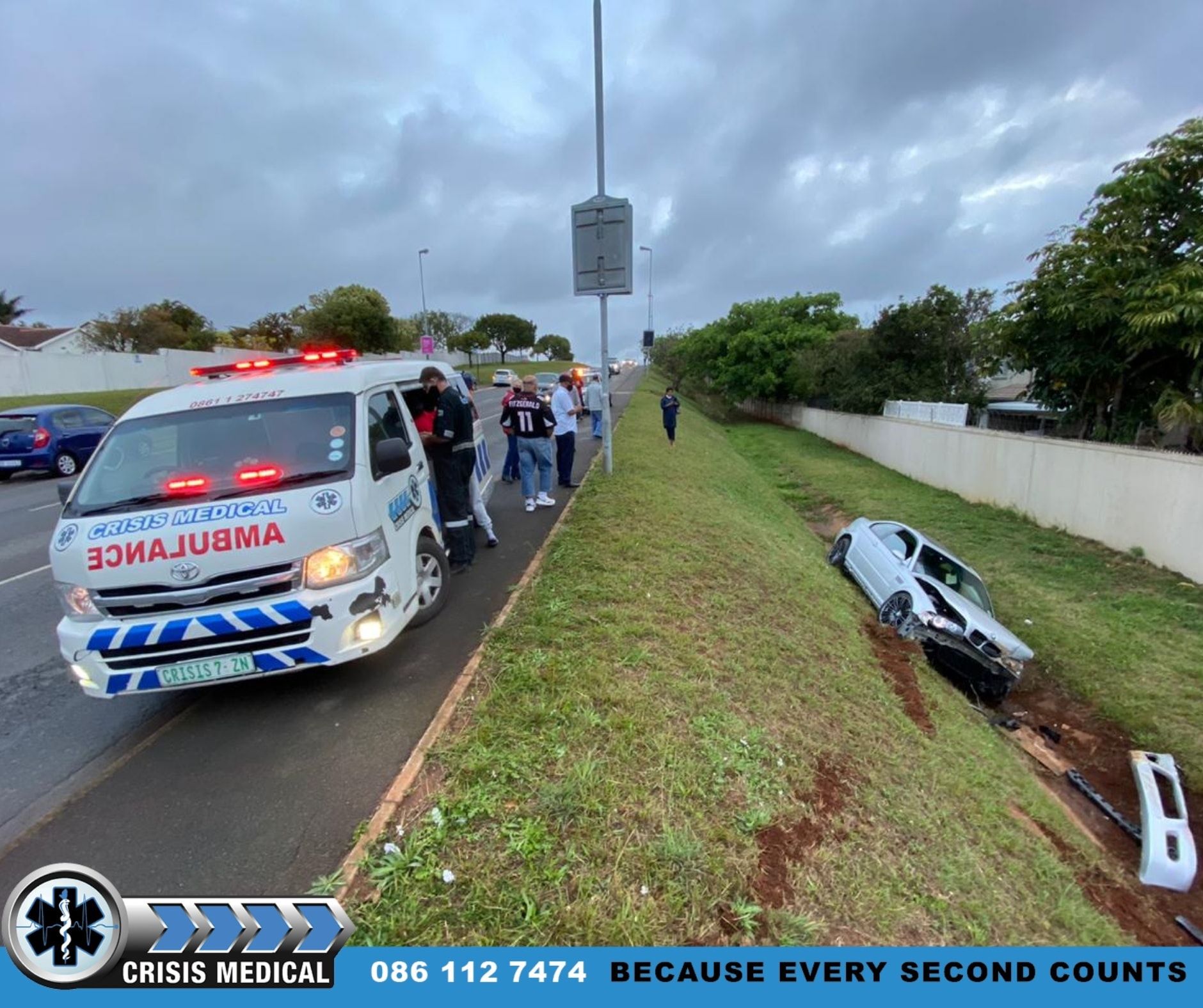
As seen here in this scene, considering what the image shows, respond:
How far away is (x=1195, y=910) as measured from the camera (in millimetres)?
3742

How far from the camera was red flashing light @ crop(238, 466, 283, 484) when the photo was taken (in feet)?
11.3

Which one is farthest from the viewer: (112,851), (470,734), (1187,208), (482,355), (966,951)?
(482,355)

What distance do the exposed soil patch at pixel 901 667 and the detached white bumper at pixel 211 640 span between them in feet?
14.2

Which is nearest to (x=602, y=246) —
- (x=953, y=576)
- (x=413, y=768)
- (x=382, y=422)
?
(x=382, y=422)

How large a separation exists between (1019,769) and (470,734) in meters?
4.62

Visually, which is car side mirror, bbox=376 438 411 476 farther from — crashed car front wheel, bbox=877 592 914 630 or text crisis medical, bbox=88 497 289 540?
crashed car front wheel, bbox=877 592 914 630

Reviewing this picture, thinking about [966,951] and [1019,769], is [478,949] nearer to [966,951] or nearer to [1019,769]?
[966,951]

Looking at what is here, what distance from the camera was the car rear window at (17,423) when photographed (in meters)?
12.0

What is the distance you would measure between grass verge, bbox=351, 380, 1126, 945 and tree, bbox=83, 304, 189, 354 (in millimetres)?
45441

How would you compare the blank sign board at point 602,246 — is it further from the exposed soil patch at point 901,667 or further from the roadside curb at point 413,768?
→ the exposed soil patch at point 901,667

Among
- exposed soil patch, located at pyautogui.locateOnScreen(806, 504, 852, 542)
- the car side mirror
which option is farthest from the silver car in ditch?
the car side mirror

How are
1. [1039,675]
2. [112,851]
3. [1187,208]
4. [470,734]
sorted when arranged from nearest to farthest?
[112,851], [470,734], [1039,675], [1187,208]

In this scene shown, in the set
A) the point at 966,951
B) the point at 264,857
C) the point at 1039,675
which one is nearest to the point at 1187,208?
the point at 1039,675

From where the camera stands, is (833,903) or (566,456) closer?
(833,903)
